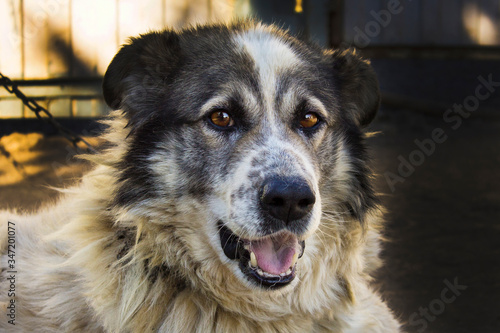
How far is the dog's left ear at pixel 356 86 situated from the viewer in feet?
9.64

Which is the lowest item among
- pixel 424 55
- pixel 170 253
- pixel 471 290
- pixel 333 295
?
pixel 471 290

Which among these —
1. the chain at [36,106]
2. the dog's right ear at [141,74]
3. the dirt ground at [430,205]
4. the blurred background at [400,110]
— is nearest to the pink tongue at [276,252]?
the dog's right ear at [141,74]

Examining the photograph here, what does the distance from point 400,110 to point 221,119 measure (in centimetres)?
557

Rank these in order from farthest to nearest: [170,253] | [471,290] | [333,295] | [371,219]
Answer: [471,290] → [371,219] → [333,295] → [170,253]

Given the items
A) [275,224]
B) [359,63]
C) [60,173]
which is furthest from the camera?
[60,173]

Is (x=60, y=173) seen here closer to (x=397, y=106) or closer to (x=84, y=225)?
(x=84, y=225)

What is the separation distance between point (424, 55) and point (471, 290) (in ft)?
15.0

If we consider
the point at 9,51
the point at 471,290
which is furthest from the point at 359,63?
the point at 9,51

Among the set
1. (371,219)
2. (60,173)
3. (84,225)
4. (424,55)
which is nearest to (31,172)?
(60,173)

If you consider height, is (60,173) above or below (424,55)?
below

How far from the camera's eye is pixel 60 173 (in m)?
6.03

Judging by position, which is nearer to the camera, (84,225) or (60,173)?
(84,225)

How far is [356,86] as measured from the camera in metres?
2.98

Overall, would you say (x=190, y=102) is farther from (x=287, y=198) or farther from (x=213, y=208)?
(x=287, y=198)
